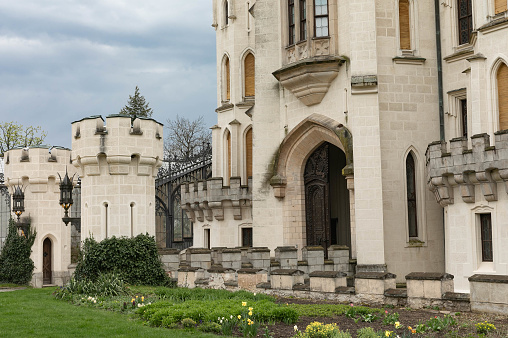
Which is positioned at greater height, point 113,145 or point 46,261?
point 113,145

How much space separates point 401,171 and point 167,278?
7.92 metres

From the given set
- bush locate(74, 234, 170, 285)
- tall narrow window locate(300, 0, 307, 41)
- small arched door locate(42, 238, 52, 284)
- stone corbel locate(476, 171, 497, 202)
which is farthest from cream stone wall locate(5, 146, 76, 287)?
stone corbel locate(476, 171, 497, 202)

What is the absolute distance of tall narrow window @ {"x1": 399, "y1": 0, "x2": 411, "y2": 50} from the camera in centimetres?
2222

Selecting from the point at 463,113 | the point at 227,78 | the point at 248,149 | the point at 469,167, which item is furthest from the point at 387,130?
the point at 227,78

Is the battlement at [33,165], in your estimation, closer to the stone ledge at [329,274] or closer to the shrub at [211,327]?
the stone ledge at [329,274]

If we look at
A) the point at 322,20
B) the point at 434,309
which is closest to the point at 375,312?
the point at 434,309

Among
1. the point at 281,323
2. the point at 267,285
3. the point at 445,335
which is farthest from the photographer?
the point at 267,285

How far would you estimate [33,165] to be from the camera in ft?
97.8

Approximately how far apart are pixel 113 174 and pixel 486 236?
36.1 ft

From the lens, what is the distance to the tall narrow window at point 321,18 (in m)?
23.0

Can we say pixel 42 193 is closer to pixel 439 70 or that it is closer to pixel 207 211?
pixel 207 211

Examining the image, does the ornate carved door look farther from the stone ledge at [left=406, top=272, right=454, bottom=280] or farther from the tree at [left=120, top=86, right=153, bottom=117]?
the tree at [left=120, top=86, right=153, bottom=117]

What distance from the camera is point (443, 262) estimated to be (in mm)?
21781

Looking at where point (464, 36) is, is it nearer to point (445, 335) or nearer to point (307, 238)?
point (307, 238)
